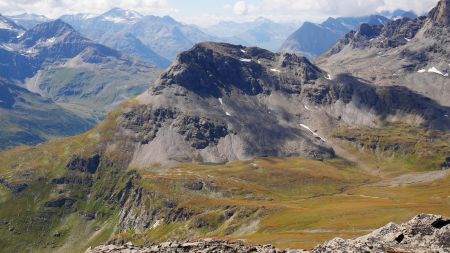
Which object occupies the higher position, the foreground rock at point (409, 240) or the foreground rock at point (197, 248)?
the foreground rock at point (409, 240)

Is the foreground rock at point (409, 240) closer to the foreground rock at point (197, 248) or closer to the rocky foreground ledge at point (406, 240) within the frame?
the rocky foreground ledge at point (406, 240)

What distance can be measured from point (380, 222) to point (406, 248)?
517 feet

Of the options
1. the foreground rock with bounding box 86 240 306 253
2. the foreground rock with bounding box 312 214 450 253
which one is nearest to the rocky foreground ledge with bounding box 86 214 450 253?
the foreground rock with bounding box 312 214 450 253

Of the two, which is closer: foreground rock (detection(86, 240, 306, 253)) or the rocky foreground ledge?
the rocky foreground ledge

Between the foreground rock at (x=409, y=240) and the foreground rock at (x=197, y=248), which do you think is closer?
the foreground rock at (x=409, y=240)

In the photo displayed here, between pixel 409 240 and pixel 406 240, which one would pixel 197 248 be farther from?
pixel 409 240

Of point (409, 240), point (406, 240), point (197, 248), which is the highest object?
point (409, 240)

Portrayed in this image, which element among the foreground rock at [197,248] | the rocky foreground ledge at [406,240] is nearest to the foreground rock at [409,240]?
the rocky foreground ledge at [406,240]

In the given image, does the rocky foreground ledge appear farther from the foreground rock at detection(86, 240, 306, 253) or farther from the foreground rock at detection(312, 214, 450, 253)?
the foreground rock at detection(86, 240, 306, 253)

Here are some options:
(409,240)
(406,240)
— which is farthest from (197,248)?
(409,240)

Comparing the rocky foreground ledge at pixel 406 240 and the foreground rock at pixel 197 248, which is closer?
the rocky foreground ledge at pixel 406 240

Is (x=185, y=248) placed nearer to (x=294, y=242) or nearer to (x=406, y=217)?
(x=294, y=242)

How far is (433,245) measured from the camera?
1945 inches

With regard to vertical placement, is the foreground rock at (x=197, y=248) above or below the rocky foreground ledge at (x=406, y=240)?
below
